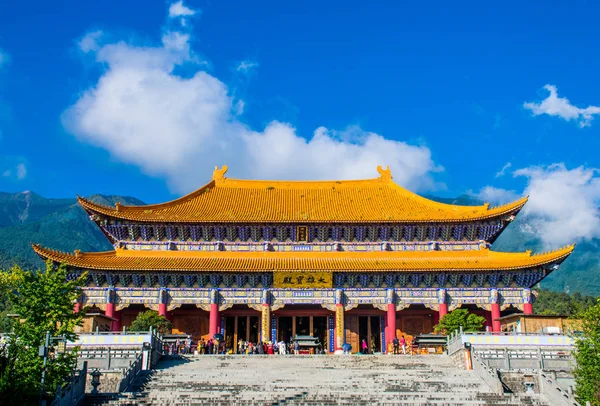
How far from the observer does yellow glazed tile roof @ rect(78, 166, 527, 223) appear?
4019 centimetres

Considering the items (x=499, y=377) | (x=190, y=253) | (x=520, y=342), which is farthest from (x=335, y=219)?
(x=499, y=377)

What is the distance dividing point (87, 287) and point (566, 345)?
86.6ft

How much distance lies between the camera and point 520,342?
2823cm

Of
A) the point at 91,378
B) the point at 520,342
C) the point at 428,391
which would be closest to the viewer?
the point at 428,391

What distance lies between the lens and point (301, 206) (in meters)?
44.4

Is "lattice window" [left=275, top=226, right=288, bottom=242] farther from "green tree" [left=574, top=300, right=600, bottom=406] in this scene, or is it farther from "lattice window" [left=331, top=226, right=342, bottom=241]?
"green tree" [left=574, top=300, right=600, bottom=406]

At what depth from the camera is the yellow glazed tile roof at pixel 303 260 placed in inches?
1470

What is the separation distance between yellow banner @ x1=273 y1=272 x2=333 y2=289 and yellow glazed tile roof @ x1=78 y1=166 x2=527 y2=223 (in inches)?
148

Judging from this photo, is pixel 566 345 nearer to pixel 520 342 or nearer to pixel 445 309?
pixel 520 342

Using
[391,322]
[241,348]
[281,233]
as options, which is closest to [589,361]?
[391,322]

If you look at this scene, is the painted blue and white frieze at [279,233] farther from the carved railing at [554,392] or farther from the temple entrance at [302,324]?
the carved railing at [554,392]

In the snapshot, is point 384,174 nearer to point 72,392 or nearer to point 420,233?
point 420,233

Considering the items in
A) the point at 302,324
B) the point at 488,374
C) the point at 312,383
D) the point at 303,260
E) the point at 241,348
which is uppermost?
the point at 303,260

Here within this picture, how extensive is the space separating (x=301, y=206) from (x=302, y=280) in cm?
753
